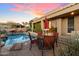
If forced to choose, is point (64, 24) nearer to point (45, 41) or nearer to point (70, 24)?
point (70, 24)

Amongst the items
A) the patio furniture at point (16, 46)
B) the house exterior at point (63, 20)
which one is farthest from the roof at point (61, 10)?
the patio furniture at point (16, 46)

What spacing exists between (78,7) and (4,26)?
1807 millimetres

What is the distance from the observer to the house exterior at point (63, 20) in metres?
5.61

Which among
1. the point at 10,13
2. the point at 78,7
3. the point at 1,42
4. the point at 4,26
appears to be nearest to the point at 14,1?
the point at 10,13

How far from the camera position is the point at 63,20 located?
5.73 meters

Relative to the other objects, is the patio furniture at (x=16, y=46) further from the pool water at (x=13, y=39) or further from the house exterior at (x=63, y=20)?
the house exterior at (x=63, y=20)

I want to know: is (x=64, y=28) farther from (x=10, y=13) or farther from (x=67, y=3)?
(x=10, y=13)

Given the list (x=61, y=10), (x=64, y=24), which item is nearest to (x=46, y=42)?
(x=64, y=24)

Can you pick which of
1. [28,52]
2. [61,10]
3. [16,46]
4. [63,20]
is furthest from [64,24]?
[16,46]

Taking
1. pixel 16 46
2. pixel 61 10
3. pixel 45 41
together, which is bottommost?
pixel 16 46

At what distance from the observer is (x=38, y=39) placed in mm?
5754

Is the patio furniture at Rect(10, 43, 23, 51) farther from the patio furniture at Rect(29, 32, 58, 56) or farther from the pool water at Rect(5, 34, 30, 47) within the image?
the patio furniture at Rect(29, 32, 58, 56)

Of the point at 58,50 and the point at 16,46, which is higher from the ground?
the point at 16,46

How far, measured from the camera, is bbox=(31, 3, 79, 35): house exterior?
18.4 feet
